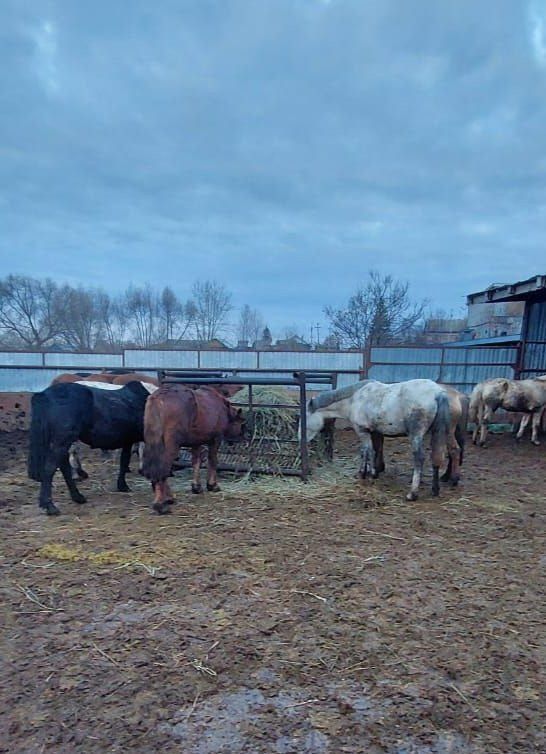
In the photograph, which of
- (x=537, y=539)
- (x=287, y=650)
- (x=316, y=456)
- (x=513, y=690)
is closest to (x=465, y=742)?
(x=513, y=690)

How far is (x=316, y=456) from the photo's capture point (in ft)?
18.4

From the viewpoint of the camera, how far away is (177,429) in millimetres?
4133

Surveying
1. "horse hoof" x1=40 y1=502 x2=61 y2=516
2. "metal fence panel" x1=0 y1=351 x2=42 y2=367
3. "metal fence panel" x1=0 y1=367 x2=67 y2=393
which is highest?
"metal fence panel" x1=0 y1=351 x2=42 y2=367

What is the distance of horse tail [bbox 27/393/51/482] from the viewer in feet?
13.1

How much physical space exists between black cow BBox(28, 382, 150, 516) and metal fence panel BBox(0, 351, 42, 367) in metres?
8.76

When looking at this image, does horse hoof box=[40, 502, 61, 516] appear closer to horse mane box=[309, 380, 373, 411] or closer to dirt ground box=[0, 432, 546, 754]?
Result: dirt ground box=[0, 432, 546, 754]

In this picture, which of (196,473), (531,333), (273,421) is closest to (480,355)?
(531,333)

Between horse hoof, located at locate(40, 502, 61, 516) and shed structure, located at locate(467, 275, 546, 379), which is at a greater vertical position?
shed structure, located at locate(467, 275, 546, 379)

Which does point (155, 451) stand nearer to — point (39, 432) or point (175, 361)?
point (39, 432)

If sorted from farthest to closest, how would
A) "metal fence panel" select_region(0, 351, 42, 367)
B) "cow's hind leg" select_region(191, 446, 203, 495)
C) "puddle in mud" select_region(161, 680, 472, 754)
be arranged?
Result: "metal fence panel" select_region(0, 351, 42, 367) < "cow's hind leg" select_region(191, 446, 203, 495) < "puddle in mud" select_region(161, 680, 472, 754)

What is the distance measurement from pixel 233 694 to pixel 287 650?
384 mm

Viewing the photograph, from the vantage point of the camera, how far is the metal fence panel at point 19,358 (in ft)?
38.9

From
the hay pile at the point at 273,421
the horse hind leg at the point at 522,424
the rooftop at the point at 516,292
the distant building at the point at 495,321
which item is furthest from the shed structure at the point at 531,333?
the distant building at the point at 495,321

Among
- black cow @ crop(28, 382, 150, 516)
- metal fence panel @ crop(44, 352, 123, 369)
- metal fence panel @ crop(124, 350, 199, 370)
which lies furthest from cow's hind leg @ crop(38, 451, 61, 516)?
metal fence panel @ crop(44, 352, 123, 369)
